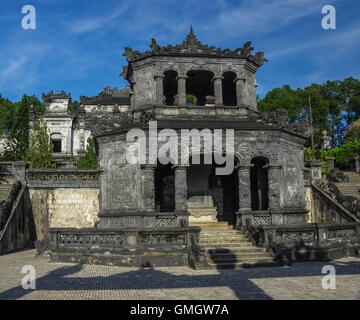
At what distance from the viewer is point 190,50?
819 inches

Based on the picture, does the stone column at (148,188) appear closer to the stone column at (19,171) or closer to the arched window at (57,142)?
the stone column at (19,171)

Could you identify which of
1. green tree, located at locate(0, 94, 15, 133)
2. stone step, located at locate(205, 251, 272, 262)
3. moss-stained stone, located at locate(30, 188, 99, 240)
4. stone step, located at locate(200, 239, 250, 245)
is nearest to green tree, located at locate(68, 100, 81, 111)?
green tree, located at locate(0, 94, 15, 133)

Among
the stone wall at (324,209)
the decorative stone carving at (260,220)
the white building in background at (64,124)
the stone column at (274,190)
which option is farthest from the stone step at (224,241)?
the white building in background at (64,124)

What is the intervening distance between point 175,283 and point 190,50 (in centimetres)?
1418

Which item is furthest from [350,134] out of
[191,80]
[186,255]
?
[186,255]

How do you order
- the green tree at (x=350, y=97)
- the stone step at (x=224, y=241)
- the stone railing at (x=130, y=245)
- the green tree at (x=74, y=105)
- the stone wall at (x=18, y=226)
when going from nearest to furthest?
1. the stone railing at (x=130, y=245)
2. the stone step at (x=224, y=241)
3. the stone wall at (x=18, y=226)
4. the green tree at (x=350, y=97)
5. the green tree at (x=74, y=105)

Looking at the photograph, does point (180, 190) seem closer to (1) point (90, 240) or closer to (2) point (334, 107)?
(1) point (90, 240)

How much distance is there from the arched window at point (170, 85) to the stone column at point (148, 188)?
6579 mm

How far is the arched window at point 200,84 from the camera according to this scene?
2164 cm

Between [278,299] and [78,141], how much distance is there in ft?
139

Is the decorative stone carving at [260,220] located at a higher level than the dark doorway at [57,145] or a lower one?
lower

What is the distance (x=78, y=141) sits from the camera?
1870 inches

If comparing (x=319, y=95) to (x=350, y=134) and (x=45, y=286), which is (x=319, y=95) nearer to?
(x=350, y=134)

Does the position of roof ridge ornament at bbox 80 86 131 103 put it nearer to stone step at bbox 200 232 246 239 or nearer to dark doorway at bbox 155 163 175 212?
dark doorway at bbox 155 163 175 212
